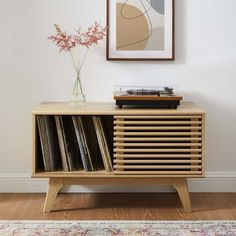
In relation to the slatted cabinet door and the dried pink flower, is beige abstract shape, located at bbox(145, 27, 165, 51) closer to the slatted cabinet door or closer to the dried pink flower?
the dried pink flower

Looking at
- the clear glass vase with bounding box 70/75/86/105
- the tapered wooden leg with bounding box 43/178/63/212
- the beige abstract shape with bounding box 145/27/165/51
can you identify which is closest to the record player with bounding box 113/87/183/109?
the clear glass vase with bounding box 70/75/86/105

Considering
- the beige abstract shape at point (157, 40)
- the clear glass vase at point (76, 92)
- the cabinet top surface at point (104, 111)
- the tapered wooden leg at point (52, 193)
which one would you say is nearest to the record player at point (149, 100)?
the cabinet top surface at point (104, 111)

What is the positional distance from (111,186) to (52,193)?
50 centimetres

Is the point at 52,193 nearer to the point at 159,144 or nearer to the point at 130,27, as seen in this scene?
the point at 159,144

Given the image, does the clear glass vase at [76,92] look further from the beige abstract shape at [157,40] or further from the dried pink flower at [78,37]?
the beige abstract shape at [157,40]

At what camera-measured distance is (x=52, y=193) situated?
113 inches

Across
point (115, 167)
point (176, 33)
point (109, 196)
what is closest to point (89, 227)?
point (115, 167)

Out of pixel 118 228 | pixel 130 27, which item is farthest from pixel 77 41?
pixel 118 228

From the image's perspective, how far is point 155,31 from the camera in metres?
3.16

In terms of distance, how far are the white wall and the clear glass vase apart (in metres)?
0.05

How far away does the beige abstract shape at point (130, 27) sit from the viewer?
3.14 meters

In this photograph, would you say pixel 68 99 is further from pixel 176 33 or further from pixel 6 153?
pixel 176 33

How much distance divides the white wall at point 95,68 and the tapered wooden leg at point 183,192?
1.49 feet

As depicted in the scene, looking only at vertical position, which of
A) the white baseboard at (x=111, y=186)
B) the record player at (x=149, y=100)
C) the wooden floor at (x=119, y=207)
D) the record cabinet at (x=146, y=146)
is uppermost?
the record player at (x=149, y=100)
